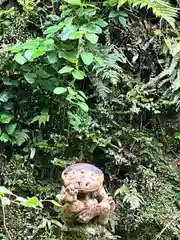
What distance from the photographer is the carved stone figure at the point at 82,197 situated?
2.07 meters

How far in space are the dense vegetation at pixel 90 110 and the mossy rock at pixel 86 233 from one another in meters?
0.25

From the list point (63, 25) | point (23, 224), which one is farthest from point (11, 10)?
point (23, 224)

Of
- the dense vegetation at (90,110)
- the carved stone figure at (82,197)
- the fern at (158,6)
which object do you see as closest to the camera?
the carved stone figure at (82,197)

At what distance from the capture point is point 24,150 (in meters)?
2.62

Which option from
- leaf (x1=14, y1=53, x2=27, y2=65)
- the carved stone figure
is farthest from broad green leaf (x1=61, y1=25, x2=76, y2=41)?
the carved stone figure

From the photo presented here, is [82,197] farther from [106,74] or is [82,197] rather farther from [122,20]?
[122,20]

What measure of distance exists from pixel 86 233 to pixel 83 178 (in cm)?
24

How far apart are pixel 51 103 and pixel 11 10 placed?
60cm

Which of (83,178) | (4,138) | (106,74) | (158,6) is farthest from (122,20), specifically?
(83,178)

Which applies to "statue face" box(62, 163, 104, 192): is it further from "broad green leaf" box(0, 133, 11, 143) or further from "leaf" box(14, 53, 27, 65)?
"leaf" box(14, 53, 27, 65)

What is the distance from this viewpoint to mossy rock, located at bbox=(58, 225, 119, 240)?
83.0 inches

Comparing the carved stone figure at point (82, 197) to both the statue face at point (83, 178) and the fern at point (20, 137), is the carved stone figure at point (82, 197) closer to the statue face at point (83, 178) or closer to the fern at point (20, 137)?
the statue face at point (83, 178)

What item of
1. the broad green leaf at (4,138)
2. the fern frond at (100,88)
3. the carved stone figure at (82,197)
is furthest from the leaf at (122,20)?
the carved stone figure at (82,197)

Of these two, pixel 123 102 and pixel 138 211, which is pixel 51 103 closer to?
pixel 123 102
